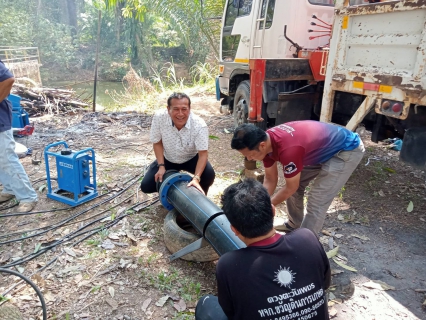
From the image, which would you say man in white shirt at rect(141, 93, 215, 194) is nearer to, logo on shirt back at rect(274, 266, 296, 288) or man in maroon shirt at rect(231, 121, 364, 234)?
man in maroon shirt at rect(231, 121, 364, 234)

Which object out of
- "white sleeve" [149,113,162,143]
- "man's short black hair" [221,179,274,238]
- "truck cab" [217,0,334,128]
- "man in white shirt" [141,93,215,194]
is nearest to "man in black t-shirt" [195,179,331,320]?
"man's short black hair" [221,179,274,238]

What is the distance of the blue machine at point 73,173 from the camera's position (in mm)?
3580

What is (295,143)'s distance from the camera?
2352mm

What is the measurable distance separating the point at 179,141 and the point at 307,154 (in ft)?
4.51

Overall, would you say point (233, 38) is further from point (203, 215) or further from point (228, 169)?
point (203, 215)

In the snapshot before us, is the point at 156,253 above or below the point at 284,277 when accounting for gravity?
below

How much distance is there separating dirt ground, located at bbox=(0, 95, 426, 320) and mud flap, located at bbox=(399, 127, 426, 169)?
0.77 m

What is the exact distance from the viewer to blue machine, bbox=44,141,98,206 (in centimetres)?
358

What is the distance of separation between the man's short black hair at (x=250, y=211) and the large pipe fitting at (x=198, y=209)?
801 mm

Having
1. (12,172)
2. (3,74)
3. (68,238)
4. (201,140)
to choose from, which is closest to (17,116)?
(12,172)

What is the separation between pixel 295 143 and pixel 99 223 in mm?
2185

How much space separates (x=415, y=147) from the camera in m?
3.12

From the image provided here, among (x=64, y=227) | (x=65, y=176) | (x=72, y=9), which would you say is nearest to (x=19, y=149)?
(x=65, y=176)

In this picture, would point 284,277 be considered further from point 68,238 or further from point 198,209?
point 68,238
